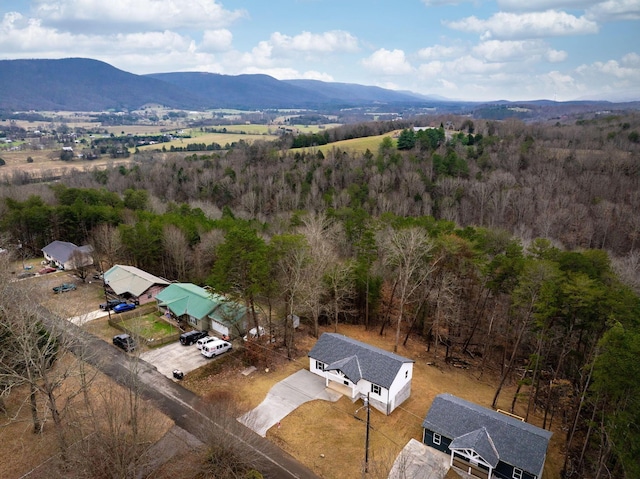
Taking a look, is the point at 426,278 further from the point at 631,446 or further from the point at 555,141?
the point at 555,141

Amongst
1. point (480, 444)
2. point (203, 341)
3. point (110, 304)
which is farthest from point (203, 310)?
point (480, 444)

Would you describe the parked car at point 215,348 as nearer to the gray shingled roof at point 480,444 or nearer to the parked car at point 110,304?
the parked car at point 110,304

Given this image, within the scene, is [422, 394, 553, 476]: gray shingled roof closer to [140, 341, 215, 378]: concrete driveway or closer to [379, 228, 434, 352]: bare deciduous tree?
[379, 228, 434, 352]: bare deciduous tree

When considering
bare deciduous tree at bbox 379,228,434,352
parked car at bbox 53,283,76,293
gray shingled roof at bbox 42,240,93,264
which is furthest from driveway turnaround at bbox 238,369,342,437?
gray shingled roof at bbox 42,240,93,264

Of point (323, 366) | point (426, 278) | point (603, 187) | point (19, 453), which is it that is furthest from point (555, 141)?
point (19, 453)

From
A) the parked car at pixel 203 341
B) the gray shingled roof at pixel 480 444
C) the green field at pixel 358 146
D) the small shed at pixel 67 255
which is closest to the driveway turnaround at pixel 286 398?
the parked car at pixel 203 341

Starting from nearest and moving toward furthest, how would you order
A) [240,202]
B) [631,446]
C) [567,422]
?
[631,446] → [567,422] → [240,202]
